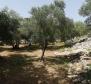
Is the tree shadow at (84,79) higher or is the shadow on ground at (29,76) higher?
the tree shadow at (84,79)

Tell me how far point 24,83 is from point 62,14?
15592 mm

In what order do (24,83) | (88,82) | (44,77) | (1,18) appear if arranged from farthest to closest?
(1,18), (44,77), (24,83), (88,82)

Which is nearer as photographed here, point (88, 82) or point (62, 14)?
point (88, 82)

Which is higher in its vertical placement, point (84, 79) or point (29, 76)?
point (84, 79)

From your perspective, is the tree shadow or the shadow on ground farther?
the shadow on ground

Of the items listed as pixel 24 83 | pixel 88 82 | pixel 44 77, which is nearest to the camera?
pixel 88 82

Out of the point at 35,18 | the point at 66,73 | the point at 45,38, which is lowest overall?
the point at 66,73

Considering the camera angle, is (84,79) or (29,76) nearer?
(84,79)

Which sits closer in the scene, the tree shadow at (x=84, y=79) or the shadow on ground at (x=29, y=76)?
the tree shadow at (x=84, y=79)

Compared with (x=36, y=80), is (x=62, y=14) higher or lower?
higher

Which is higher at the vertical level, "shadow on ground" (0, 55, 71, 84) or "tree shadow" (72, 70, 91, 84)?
"tree shadow" (72, 70, 91, 84)

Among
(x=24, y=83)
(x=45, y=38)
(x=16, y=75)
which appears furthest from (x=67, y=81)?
(x=45, y=38)

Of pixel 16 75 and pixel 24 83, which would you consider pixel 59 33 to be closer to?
pixel 16 75

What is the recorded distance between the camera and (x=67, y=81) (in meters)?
23.6
